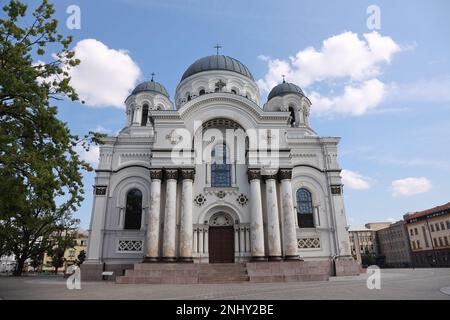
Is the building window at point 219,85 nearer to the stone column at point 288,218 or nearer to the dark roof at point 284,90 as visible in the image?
the dark roof at point 284,90

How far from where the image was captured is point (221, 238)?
62.6ft

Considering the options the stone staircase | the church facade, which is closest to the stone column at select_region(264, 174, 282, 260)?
the church facade

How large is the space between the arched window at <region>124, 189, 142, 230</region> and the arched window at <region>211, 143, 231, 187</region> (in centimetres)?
502

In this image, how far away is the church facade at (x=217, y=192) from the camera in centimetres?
1803

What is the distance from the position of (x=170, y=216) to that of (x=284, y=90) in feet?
51.6

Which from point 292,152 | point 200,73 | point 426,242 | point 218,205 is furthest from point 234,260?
point 426,242

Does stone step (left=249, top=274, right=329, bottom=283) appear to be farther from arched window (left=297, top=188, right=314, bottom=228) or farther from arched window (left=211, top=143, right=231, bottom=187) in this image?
arched window (left=211, top=143, right=231, bottom=187)

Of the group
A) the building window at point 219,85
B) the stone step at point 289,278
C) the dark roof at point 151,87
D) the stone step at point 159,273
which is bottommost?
the stone step at point 289,278

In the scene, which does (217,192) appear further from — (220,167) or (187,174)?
(187,174)

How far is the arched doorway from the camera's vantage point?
18.8 m

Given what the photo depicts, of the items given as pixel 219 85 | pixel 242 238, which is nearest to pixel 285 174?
pixel 242 238

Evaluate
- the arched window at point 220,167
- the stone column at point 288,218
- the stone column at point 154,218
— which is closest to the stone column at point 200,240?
the stone column at point 154,218

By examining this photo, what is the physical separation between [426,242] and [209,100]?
157 feet

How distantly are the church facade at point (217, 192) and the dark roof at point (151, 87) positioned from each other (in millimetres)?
7565
